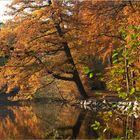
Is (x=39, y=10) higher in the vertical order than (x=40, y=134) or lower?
higher

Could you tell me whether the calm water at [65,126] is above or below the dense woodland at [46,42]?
below

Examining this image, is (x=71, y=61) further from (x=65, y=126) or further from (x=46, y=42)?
(x=65, y=126)

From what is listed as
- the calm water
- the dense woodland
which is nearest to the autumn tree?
the dense woodland

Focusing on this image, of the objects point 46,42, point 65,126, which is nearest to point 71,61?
point 46,42

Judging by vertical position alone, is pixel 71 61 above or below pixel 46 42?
below

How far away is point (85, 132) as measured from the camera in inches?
725

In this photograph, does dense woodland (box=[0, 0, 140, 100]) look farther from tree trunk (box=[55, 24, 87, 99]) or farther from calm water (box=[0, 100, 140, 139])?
calm water (box=[0, 100, 140, 139])

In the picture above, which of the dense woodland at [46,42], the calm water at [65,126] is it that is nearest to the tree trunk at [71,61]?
the dense woodland at [46,42]

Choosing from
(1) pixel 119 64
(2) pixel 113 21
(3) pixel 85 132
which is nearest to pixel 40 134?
(3) pixel 85 132

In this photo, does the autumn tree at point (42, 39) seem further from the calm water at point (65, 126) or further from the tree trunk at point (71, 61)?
the calm water at point (65, 126)

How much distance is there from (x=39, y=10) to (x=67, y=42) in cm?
287

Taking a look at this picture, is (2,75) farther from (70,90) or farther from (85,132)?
(85,132)

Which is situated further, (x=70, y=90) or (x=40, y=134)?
(x=70, y=90)

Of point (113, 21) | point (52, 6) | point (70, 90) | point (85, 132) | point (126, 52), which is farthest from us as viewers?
point (70, 90)
